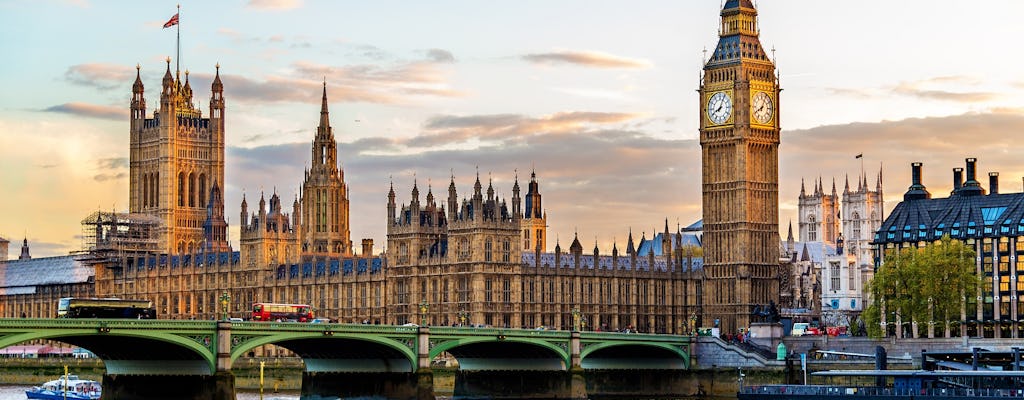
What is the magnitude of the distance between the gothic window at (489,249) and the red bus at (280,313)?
689 inches

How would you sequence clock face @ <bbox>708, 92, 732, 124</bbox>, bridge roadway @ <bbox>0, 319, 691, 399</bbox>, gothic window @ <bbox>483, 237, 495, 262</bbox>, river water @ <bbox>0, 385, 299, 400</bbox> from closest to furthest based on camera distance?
bridge roadway @ <bbox>0, 319, 691, 399</bbox>, river water @ <bbox>0, 385, 299, 400</bbox>, gothic window @ <bbox>483, 237, 495, 262</bbox>, clock face @ <bbox>708, 92, 732, 124</bbox>

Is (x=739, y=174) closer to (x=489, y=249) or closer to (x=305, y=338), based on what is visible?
(x=489, y=249)

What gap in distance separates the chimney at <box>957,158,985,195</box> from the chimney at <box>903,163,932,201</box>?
3295 millimetres

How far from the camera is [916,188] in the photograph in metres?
155

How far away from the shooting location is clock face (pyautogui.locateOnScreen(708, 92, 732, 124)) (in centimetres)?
15600

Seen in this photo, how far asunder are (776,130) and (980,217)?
65.1 feet

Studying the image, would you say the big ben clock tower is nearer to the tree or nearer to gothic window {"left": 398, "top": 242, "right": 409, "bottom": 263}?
the tree

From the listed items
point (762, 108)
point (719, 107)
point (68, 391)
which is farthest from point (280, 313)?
point (762, 108)

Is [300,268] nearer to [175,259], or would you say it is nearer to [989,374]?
[175,259]

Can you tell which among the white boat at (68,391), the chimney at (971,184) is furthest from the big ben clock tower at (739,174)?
the white boat at (68,391)

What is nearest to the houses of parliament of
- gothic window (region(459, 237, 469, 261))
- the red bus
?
gothic window (region(459, 237, 469, 261))

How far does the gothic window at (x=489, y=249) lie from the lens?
148 m

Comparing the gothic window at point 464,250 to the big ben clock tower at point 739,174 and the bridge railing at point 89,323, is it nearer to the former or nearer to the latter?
the big ben clock tower at point 739,174

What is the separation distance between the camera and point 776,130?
518ft
